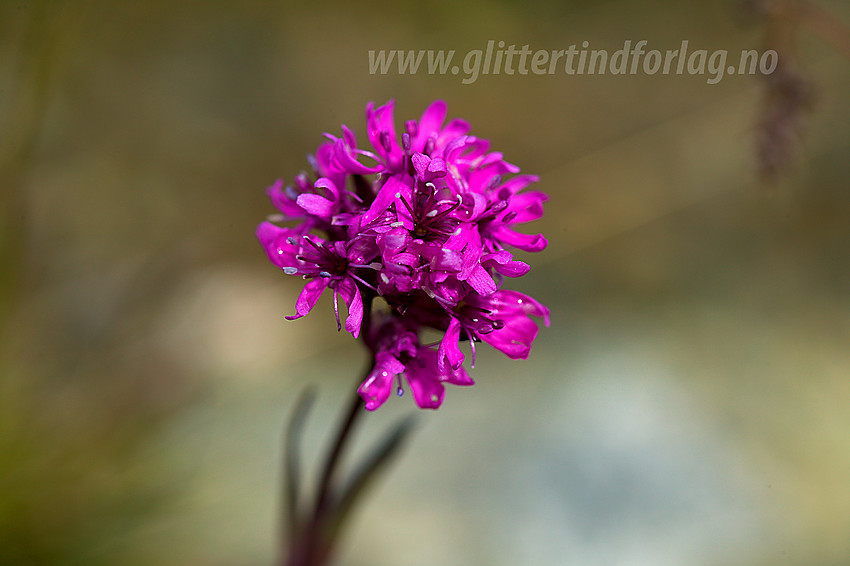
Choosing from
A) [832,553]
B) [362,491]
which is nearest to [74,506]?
[362,491]

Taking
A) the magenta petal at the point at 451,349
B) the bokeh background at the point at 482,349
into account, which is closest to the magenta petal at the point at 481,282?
the magenta petal at the point at 451,349

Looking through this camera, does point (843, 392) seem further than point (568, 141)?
No

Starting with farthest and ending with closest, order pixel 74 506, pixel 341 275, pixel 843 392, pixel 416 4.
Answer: pixel 416 4
pixel 843 392
pixel 74 506
pixel 341 275

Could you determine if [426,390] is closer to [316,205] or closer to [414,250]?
[414,250]

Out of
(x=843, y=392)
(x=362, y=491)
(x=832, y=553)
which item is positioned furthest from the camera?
(x=843, y=392)

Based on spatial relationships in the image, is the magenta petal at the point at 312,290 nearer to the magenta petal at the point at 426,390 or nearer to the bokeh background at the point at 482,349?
the magenta petal at the point at 426,390

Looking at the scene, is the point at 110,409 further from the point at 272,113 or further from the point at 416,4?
the point at 416,4
